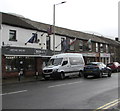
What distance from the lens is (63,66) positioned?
1844 centimetres

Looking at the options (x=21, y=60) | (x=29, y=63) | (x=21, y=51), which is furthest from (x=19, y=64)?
(x=21, y=51)

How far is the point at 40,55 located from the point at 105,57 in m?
21.4

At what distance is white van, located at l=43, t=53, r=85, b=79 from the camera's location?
58.3 ft

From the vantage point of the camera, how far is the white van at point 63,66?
17781 mm

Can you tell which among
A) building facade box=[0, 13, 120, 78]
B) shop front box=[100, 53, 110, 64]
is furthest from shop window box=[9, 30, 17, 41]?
shop front box=[100, 53, 110, 64]

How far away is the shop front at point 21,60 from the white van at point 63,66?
327 cm

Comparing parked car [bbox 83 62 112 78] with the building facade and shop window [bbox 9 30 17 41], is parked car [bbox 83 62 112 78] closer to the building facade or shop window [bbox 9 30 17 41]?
the building facade

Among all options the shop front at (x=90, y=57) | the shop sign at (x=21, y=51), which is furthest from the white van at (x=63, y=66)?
the shop front at (x=90, y=57)

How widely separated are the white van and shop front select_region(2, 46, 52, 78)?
327 cm

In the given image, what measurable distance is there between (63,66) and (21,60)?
572 cm

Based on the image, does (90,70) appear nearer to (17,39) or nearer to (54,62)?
(54,62)

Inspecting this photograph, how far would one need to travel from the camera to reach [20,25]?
70.0ft

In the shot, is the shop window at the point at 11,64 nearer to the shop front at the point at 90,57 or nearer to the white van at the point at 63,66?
the white van at the point at 63,66

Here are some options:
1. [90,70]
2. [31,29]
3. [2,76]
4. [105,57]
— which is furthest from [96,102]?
[105,57]
